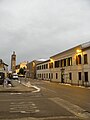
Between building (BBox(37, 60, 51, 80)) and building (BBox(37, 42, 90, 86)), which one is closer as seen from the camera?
building (BBox(37, 42, 90, 86))

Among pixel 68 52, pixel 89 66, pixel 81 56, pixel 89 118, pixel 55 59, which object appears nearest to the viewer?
pixel 89 118

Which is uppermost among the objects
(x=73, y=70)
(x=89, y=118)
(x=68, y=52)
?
(x=68, y=52)

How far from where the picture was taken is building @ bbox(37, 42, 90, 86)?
144 feet

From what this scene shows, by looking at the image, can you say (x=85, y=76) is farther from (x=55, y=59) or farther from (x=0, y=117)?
(x=0, y=117)

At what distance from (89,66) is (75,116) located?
3154 cm

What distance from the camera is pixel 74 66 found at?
165 feet

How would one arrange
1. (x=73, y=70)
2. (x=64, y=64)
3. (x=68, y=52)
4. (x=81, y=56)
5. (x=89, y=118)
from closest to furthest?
(x=89, y=118)
(x=81, y=56)
(x=73, y=70)
(x=68, y=52)
(x=64, y=64)

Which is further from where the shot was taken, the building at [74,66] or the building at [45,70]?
the building at [45,70]

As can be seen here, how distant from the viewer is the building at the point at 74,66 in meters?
43.9

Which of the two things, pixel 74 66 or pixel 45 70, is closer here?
pixel 74 66

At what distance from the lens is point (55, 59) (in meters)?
68.5

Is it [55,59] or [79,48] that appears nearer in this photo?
[79,48]

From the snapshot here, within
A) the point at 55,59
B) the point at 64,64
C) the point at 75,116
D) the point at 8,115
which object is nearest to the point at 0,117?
the point at 8,115

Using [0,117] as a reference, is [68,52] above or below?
above
